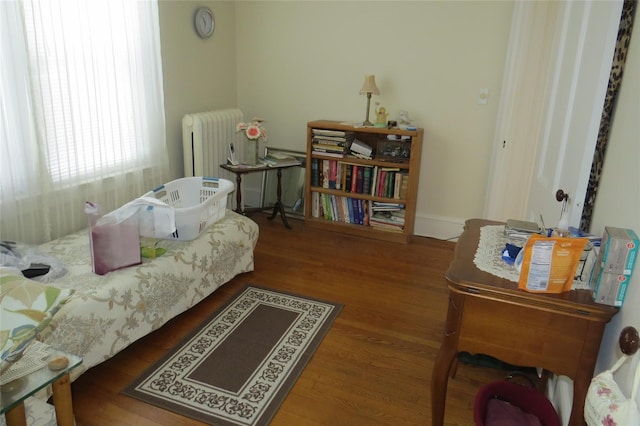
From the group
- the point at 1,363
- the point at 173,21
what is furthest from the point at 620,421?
the point at 173,21

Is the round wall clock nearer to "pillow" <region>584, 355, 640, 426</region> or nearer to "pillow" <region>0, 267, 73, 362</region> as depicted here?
"pillow" <region>0, 267, 73, 362</region>

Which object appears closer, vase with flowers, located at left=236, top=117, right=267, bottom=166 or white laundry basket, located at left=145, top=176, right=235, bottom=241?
white laundry basket, located at left=145, top=176, right=235, bottom=241

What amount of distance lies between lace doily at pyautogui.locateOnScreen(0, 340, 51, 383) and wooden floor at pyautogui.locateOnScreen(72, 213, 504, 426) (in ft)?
1.96

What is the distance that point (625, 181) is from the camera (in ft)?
4.20

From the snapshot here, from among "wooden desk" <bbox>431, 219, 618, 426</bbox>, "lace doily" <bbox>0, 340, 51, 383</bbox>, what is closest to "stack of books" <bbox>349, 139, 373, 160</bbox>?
"wooden desk" <bbox>431, 219, 618, 426</bbox>

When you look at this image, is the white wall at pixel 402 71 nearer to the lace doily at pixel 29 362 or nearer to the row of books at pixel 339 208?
the row of books at pixel 339 208

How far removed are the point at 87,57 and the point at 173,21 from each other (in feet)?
3.23

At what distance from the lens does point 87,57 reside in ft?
8.30

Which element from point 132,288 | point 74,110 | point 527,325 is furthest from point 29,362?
point 74,110

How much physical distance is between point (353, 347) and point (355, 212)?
1708 millimetres

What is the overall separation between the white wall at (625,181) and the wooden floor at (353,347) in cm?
74

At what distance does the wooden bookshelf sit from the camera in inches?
139

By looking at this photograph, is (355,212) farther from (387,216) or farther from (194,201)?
(194,201)

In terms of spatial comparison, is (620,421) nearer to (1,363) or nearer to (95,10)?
(1,363)
